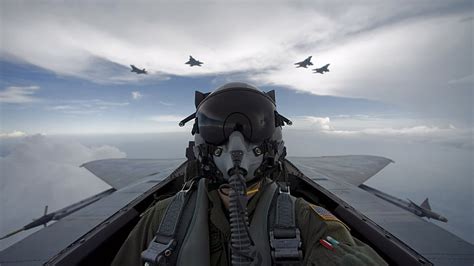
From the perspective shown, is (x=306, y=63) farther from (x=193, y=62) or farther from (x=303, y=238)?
(x=303, y=238)

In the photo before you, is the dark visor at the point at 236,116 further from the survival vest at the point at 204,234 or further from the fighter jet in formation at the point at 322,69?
the fighter jet in formation at the point at 322,69

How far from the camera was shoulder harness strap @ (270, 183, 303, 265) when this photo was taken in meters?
0.97

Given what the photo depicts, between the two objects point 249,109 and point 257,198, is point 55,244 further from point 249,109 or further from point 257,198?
point 249,109

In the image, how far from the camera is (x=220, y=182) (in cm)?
134

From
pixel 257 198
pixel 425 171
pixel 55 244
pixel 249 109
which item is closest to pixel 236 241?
pixel 257 198

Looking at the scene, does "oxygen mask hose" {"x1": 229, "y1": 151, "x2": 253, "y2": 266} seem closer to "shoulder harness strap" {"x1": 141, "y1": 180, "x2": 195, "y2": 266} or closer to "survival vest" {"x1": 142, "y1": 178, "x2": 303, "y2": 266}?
"survival vest" {"x1": 142, "y1": 178, "x2": 303, "y2": 266}

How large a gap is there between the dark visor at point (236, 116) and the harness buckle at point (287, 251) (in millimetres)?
566

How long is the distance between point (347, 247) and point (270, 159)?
0.60 m

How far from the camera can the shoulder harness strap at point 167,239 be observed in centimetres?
99

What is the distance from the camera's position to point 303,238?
1.10m

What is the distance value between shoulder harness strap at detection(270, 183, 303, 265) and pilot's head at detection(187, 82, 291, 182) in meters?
0.25

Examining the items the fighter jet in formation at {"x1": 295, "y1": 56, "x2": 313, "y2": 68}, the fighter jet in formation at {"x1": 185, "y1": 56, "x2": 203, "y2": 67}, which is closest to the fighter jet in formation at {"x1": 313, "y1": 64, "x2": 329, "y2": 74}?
the fighter jet in formation at {"x1": 295, "y1": 56, "x2": 313, "y2": 68}

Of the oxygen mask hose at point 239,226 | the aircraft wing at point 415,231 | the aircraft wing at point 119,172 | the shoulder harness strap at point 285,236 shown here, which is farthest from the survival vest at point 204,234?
the aircraft wing at point 119,172

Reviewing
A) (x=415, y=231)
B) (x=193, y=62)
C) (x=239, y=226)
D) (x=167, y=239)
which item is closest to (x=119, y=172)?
(x=167, y=239)
